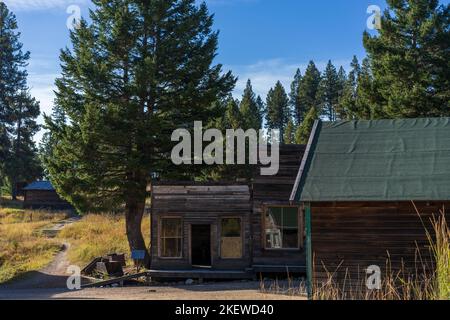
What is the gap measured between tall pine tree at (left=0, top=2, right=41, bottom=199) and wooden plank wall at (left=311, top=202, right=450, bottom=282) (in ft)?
161

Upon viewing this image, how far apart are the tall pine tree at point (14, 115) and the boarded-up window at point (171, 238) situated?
1570 inches

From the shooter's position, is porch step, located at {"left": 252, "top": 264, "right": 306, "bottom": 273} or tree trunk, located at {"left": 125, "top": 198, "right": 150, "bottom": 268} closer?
porch step, located at {"left": 252, "top": 264, "right": 306, "bottom": 273}

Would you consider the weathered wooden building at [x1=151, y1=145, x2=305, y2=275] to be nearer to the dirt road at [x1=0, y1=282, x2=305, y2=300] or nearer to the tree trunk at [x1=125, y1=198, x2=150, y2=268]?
the dirt road at [x1=0, y1=282, x2=305, y2=300]

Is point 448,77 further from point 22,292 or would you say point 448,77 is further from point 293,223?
point 22,292

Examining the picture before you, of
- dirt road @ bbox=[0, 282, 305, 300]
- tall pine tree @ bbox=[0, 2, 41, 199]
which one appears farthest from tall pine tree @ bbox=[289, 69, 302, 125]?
dirt road @ bbox=[0, 282, 305, 300]

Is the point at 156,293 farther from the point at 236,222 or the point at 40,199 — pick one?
the point at 40,199

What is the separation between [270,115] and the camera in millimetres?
90812

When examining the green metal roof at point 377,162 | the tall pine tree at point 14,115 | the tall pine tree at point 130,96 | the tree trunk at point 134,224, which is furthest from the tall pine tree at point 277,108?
the green metal roof at point 377,162

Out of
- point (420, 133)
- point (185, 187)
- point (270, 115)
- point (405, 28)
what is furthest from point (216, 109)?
point (270, 115)


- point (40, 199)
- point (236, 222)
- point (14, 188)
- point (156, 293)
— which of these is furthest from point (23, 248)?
point (14, 188)

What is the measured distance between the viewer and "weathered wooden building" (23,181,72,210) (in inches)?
2020

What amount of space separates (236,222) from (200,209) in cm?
167

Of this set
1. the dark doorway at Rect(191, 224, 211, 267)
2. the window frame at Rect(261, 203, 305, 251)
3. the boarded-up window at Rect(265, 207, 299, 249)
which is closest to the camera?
the window frame at Rect(261, 203, 305, 251)

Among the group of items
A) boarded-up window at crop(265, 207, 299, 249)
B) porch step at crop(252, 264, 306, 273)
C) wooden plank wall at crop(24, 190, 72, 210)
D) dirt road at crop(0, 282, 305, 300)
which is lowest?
dirt road at crop(0, 282, 305, 300)
